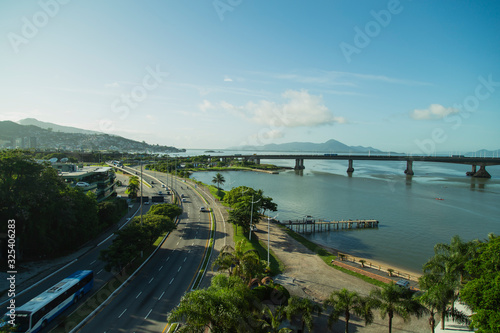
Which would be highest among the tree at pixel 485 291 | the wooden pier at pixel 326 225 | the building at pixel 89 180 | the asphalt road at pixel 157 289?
the building at pixel 89 180

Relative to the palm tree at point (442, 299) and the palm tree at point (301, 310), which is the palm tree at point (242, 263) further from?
the palm tree at point (442, 299)

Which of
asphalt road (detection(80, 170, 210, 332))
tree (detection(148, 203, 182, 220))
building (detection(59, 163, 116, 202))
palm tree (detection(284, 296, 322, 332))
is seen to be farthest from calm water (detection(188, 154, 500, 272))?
building (detection(59, 163, 116, 202))

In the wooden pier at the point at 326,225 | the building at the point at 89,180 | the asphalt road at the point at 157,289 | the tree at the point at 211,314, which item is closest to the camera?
the tree at the point at 211,314

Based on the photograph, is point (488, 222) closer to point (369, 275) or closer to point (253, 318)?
point (369, 275)

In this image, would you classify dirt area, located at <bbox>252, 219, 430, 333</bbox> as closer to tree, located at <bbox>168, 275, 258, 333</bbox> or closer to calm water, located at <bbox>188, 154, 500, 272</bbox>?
tree, located at <bbox>168, 275, 258, 333</bbox>

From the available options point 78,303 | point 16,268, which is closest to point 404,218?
point 78,303

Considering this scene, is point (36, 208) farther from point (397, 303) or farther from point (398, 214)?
point (398, 214)

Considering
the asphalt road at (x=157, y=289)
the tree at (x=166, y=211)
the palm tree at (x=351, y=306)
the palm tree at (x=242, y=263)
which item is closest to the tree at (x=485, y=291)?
the palm tree at (x=351, y=306)

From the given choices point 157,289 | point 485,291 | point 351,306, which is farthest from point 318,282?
point 157,289
